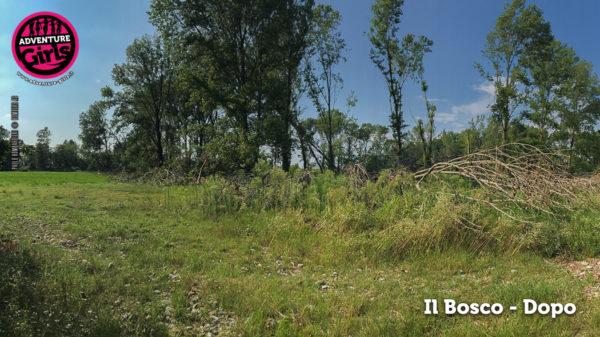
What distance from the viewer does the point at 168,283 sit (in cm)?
473

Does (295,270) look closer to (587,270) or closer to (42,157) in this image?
(587,270)

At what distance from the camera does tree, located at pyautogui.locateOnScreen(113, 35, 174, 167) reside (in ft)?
101

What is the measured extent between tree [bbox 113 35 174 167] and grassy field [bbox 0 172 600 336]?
25.5 m

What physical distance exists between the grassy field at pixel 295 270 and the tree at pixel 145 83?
1006 inches

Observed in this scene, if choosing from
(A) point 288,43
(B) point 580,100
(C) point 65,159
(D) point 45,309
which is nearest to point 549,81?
(B) point 580,100

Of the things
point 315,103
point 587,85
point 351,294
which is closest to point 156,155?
point 315,103

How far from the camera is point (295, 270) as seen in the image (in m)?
5.64

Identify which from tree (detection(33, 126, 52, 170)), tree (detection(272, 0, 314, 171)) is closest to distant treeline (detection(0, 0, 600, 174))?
tree (detection(272, 0, 314, 171))

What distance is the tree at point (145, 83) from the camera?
30.9 meters

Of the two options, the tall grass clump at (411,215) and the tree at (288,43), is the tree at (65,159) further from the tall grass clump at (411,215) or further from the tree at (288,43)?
the tall grass clump at (411,215)

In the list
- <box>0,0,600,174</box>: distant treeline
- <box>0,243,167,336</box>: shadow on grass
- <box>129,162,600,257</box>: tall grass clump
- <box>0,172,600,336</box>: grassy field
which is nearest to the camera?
<box>0,243,167,336</box>: shadow on grass

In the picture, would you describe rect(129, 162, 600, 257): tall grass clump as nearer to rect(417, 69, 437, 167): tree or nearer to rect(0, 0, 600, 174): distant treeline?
rect(0, 0, 600, 174): distant treeline

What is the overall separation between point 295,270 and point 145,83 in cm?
3229

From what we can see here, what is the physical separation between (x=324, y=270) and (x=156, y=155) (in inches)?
1372
